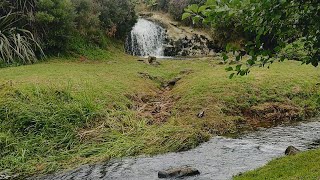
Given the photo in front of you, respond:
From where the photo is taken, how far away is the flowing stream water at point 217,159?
32.2 feet

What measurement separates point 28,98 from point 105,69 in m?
8.32

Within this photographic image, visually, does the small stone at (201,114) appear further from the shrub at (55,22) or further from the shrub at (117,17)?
the shrub at (117,17)

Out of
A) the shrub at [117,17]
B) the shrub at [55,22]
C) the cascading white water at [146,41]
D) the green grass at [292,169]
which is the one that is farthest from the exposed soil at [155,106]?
the cascading white water at [146,41]

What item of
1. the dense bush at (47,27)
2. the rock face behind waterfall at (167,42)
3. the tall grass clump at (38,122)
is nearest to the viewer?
the tall grass clump at (38,122)

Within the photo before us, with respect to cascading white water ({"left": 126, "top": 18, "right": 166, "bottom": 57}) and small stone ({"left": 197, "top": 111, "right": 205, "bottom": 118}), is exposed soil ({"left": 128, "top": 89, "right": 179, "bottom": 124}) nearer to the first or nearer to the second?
small stone ({"left": 197, "top": 111, "right": 205, "bottom": 118})

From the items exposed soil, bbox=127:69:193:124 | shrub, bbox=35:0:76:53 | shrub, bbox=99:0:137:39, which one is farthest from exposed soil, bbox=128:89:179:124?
shrub, bbox=99:0:137:39

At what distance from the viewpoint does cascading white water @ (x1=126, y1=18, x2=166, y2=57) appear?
32875 millimetres

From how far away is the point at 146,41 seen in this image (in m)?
33.8

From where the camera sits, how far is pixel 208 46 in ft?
114

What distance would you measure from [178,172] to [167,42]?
83.4 feet

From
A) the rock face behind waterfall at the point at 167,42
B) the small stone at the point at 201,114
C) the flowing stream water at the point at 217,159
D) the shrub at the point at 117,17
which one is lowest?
the flowing stream water at the point at 217,159

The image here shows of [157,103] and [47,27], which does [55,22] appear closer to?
[47,27]

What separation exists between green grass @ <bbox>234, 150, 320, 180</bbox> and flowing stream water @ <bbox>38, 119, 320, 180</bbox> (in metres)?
1.06

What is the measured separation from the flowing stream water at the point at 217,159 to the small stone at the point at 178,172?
0.19 m
